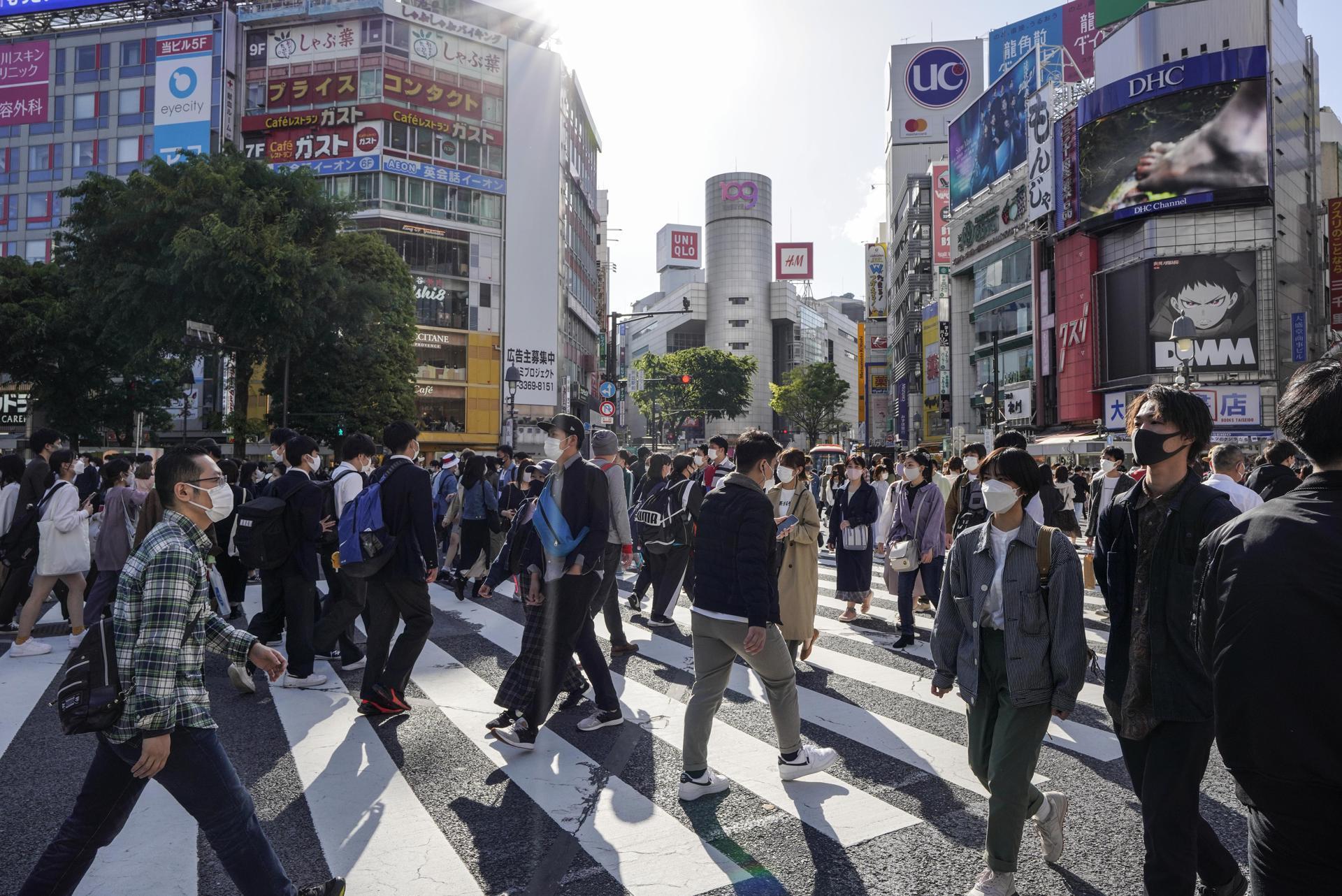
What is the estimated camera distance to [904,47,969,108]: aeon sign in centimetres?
7388

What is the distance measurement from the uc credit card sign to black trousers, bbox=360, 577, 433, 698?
1964 inches

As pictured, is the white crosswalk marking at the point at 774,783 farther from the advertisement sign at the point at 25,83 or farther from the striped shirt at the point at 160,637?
the advertisement sign at the point at 25,83

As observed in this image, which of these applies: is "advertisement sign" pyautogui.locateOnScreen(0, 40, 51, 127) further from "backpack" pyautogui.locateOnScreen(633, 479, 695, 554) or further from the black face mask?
the black face mask

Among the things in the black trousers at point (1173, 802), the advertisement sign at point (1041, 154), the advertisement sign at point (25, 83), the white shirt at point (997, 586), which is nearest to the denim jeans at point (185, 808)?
the white shirt at point (997, 586)

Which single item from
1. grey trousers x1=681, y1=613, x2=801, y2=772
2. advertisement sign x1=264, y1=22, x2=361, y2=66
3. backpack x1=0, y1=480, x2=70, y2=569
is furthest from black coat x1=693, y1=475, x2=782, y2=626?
advertisement sign x1=264, y1=22, x2=361, y2=66

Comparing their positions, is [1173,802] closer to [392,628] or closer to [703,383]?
[392,628]

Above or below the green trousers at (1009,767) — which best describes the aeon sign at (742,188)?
above

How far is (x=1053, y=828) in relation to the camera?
3.75m

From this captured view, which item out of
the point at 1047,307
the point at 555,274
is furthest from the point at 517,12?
the point at 1047,307

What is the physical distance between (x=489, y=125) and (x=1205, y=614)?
5123cm

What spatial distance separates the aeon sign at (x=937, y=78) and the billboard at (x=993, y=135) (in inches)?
1138

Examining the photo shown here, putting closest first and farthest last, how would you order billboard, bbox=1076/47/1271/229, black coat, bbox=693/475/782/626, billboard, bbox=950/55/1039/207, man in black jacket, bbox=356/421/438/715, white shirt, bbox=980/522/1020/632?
white shirt, bbox=980/522/1020/632
black coat, bbox=693/475/782/626
man in black jacket, bbox=356/421/438/715
billboard, bbox=1076/47/1271/229
billboard, bbox=950/55/1039/207

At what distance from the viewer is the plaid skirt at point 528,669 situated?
5359mm

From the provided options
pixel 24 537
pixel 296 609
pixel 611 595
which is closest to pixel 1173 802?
pixel 611 595
